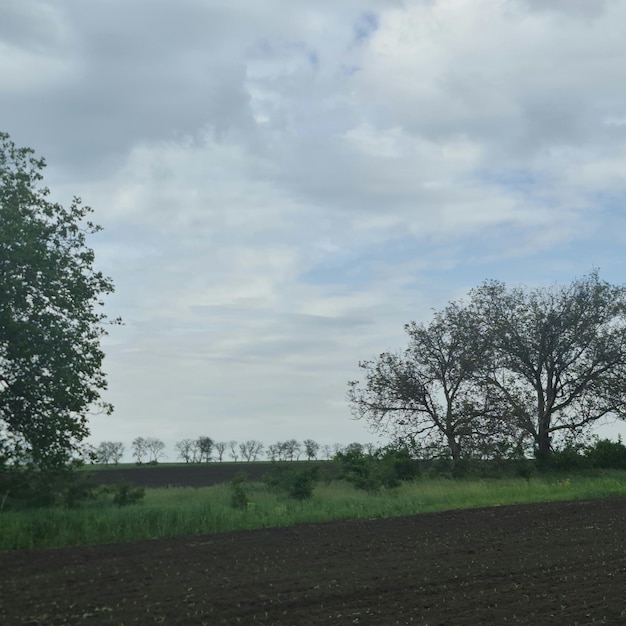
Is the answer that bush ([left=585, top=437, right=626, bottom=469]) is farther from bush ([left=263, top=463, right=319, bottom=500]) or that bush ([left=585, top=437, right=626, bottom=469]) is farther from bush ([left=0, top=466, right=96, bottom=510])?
bush ([left=0, top=466, right=96, bottom=510])

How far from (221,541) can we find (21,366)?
1089 centimetres

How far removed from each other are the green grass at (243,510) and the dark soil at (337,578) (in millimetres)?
1559

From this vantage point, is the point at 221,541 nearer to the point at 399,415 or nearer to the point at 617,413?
the point at 399,415

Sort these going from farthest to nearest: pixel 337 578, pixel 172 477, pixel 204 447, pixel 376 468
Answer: pixel 204 447
pixel 172 477
pixel 376 468
pixel 337 578

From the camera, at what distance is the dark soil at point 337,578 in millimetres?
10117

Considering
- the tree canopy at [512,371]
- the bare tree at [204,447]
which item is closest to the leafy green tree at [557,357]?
the tree canopy at [512,371]

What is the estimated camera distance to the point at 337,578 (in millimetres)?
12812

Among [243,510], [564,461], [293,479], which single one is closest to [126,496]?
[243,510]

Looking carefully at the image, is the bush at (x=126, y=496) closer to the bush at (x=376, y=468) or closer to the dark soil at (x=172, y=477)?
the dark soil at (x=172, y=477)

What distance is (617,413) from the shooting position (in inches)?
1764

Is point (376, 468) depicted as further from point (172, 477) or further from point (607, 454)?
point (172, 477)

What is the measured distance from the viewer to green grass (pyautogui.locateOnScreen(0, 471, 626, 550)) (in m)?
19.2

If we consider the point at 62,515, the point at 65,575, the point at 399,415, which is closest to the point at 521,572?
the point at 65,575

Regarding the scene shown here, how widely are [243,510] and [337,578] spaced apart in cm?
1059
